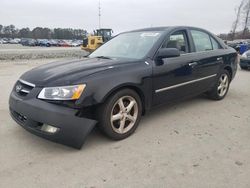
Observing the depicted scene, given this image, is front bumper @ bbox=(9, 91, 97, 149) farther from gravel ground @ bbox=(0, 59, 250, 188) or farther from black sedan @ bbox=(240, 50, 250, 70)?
black sedan @ bbox=(240, 50, 250, 70)

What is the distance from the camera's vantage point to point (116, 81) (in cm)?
309

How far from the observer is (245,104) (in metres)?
5.00

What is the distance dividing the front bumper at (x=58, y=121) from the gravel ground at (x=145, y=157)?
0.78 feet

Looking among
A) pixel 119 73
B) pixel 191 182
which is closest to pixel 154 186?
pixel 191 182

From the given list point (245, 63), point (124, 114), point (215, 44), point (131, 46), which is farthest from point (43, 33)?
point (124, 114)

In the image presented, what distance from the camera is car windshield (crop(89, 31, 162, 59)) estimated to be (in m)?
3.78

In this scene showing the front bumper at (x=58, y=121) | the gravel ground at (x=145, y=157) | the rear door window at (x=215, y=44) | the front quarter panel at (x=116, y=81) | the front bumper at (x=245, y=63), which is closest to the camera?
the gravel ground at (x=145, y=157)

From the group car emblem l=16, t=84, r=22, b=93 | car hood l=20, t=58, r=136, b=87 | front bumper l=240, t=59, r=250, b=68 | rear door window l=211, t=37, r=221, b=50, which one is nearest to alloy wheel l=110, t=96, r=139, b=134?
car hood l=20, t=58, r=136, b=87

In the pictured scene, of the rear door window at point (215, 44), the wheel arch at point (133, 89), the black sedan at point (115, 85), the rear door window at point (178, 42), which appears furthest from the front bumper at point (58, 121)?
the rear door window at point (215, 44)

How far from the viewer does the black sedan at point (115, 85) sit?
2830mm

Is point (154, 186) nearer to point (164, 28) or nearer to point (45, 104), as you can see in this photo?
point (45, 104)

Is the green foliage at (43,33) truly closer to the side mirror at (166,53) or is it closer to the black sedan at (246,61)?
the black sedan at (246,61)

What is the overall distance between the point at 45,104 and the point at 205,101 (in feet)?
11.5

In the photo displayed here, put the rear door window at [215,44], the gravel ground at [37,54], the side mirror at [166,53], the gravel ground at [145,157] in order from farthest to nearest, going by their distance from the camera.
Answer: the gravel ground at [37,54]
the rear door window at [215,44]
the side mirror at [166,53]
the gravel ground at [145,157]
